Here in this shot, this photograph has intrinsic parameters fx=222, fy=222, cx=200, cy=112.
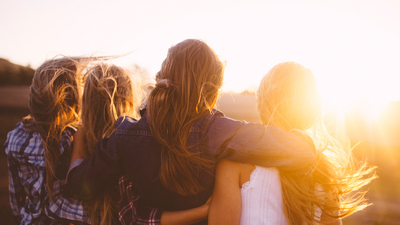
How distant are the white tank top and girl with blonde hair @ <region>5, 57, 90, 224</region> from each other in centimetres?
119

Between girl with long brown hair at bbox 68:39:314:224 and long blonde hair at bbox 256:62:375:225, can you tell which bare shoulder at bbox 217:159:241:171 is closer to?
girl with long brown hair at bbox 68:39:314:224

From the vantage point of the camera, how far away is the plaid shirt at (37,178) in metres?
1.66

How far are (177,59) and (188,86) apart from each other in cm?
18

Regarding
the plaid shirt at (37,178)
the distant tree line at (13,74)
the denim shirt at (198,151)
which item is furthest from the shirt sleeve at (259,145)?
the distant tree line at (13,74)

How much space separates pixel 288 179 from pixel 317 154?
25 cm

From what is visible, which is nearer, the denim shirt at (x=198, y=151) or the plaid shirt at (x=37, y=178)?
the denim shirt at (x=198, y=151)

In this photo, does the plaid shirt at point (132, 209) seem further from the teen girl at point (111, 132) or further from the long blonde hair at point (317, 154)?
the long blonde hair at point (317, 154)

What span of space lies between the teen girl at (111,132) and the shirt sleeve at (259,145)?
16.1 inches

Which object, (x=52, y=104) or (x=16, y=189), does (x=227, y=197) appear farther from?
(x=16, y=189)

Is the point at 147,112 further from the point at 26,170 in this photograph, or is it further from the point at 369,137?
the point at 369,137

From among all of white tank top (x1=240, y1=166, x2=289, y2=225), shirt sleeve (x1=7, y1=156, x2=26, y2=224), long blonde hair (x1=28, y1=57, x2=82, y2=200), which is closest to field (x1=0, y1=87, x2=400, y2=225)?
white tank top (x1=240, y1=166, x2=289, y2=225)

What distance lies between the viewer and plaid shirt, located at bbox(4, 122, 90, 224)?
1.66m

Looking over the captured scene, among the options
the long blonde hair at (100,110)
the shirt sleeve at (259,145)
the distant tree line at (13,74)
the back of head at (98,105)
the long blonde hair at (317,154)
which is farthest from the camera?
the distant tree line at (13,74)

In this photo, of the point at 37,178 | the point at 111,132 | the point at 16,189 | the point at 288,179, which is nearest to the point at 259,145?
the point at 288,179
